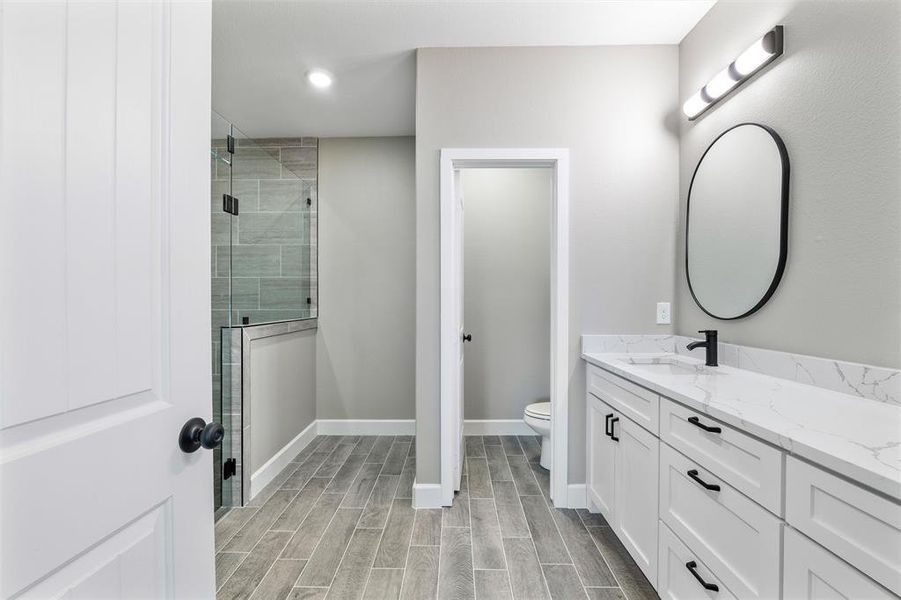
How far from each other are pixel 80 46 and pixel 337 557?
198cm

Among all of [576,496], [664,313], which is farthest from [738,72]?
[576,496]

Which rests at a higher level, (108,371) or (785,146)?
(785,146)

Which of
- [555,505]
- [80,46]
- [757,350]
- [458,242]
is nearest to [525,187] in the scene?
[458,242]

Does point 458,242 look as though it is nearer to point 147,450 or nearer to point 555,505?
point 555,505

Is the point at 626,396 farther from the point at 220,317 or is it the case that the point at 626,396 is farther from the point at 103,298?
the point at 220,317

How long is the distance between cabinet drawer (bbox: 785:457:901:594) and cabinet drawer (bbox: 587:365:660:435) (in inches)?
23.4

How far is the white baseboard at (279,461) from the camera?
7.83ft

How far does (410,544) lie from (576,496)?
0.98 m

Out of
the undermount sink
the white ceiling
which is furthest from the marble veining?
the white ceiling

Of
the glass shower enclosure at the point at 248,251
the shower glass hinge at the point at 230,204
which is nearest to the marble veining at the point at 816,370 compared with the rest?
the glass shower enclosure at the point at 248,251

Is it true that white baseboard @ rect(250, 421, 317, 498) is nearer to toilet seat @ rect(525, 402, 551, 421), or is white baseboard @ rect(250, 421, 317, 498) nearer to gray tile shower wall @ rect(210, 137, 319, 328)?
gray tile shower wall @ rect(210, 137, 319, 328)

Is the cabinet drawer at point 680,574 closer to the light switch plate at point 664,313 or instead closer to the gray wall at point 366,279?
the light switch plate at point 664,313

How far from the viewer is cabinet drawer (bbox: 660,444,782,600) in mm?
958

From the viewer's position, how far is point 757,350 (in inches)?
64.3
